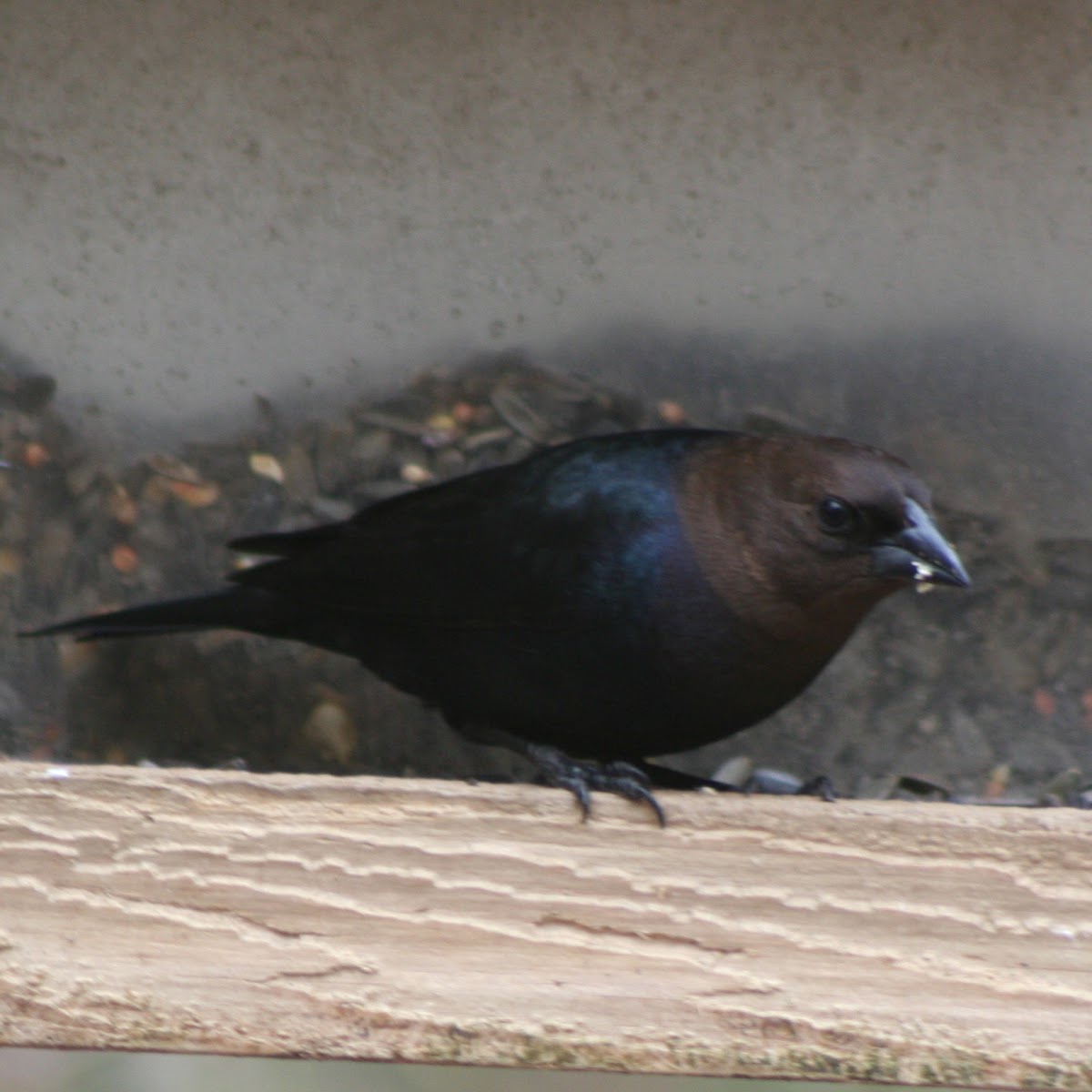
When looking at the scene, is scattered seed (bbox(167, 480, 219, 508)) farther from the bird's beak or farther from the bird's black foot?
the bird's beak

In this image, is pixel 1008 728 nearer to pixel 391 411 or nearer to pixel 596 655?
pixel 596 655

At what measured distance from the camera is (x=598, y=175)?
2848mm

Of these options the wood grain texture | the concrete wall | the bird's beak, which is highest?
the concrete wall

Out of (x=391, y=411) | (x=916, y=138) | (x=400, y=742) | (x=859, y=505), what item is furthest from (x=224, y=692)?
(x=916, y=138)

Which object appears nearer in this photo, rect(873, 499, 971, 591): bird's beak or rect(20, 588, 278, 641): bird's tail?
rect(873, 499, 971, 591): bird's beak

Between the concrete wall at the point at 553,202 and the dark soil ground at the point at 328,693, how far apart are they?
78 millimetres

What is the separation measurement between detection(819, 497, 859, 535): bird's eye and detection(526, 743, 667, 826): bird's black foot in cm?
49

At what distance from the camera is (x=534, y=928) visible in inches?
85.5

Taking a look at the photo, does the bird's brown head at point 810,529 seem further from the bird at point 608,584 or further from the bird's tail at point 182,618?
the bird's tail at point 182,618

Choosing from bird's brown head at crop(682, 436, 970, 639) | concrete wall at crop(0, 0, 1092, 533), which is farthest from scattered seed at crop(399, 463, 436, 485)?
bird's brown head at crop(682, 436, 970, 639)

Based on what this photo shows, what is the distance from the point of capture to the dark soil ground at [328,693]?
2.88 meters

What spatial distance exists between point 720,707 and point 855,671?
39 centimetres

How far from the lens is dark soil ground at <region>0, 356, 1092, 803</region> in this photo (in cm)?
288

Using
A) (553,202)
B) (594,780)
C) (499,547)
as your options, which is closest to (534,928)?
(594,780)
